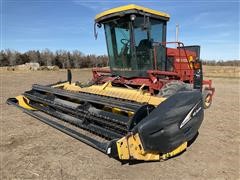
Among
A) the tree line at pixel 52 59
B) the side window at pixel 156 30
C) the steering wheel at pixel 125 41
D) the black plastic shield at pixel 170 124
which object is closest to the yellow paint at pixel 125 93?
the black plastic shield at pixel 170 124

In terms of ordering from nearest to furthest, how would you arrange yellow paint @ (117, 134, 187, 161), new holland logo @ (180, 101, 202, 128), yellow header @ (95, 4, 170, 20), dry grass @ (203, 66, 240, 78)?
yellow paint @ (117, 134, 187, 161), new holland logo @ (180, 101, 202, 128), yellow header @ (95, 4, 170, 20), dry grass @ (203, 66, 240, 78)

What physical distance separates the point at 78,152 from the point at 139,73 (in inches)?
105

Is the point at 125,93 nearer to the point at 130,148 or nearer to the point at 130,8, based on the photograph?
the point at 130,148

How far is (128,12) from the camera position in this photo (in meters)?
5.58

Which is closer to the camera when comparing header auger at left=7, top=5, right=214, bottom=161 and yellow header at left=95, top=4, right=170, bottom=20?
header auger at left=7, top=5, right=214, bottom=161

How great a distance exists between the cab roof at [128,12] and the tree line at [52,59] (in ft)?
132

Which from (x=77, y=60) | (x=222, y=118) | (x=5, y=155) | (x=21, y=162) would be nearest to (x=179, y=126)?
(x=21, y=162)

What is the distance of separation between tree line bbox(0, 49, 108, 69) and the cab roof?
4014cm

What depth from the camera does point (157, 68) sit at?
6219 millimetres

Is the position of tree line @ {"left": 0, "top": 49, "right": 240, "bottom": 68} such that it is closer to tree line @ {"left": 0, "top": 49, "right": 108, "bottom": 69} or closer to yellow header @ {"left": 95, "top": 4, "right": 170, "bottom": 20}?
tree line @ {"left": 0, "top": 49, "right": 108, "bottom": 69}

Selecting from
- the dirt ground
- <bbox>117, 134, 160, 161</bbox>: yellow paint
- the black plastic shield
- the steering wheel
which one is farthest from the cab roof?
<bbox>117, 134, 160, 161</bbox>: yellow paint

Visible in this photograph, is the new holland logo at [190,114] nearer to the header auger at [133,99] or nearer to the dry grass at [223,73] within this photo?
the header auger at [133,99]

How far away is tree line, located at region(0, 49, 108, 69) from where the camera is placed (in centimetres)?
4660

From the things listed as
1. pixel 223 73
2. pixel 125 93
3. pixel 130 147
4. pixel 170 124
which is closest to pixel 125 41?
pixel 125 93
